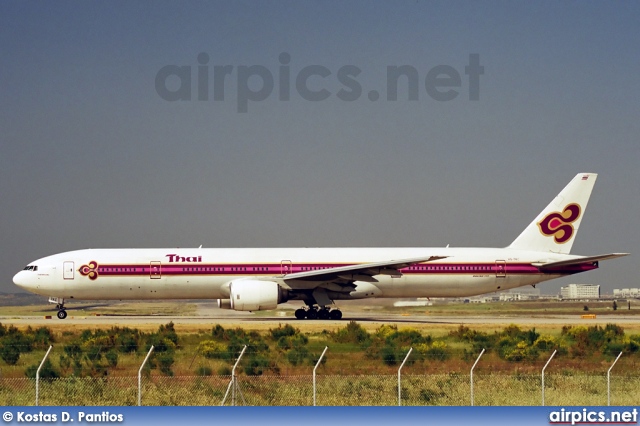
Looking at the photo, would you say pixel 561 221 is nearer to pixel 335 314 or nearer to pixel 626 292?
pixel 335 314

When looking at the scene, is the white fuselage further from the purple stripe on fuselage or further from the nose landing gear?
the nose landing gear

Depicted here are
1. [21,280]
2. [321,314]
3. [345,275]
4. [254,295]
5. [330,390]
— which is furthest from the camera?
[21,280]

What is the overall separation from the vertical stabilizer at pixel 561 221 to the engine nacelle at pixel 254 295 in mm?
13217

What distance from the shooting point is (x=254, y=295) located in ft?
134

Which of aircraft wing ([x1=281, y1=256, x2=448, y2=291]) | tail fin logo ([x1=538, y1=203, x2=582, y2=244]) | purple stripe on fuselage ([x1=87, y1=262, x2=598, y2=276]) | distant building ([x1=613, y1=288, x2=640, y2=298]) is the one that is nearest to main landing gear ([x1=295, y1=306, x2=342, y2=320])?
aircraft wing ([x1=281, y1=256, x2=448, y2=291])

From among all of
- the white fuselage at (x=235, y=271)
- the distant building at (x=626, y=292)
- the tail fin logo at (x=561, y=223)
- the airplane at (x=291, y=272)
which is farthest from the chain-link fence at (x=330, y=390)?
the distant building at (x=626, y=292)

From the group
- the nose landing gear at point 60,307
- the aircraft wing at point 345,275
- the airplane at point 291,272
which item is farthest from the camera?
the nose landing gear at point 60,307

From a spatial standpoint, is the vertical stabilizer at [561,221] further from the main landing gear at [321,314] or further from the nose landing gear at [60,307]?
the nose landing gear at [60,307]

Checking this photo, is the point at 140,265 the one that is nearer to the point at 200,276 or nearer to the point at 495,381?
the point at 200,276

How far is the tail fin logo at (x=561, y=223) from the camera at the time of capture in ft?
151

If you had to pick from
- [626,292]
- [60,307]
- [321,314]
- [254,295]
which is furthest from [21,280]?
[626,292]

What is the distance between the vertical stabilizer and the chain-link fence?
79.3 feet

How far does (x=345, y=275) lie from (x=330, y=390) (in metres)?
21.1

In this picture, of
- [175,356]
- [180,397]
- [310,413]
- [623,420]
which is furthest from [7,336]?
[623,420]
